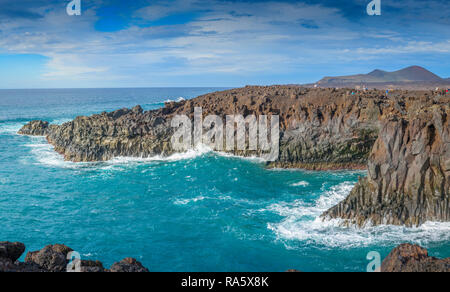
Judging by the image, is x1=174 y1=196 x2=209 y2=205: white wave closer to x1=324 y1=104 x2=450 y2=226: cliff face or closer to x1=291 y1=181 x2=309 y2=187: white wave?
x1=291 y1=181 x2=309 y2=187: white wave

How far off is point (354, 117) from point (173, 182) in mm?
22212

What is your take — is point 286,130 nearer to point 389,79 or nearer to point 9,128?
point 9,128

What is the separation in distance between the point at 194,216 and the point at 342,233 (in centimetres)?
1045

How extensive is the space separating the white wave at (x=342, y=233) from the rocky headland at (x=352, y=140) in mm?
612

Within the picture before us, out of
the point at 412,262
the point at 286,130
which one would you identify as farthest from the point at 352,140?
the point at 412,262

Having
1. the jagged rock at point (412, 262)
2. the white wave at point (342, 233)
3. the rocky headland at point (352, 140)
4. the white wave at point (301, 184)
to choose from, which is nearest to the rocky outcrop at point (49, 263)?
the jagged rock at point (412, 262)

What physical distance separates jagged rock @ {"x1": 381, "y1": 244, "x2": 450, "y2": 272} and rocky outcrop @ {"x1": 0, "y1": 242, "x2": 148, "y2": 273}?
8.46 m

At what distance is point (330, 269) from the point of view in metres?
17.0

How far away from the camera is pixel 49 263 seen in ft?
37.3

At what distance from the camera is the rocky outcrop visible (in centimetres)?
1043

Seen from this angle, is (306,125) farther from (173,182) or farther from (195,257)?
(195,257)

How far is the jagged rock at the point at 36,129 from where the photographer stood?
6581 cm

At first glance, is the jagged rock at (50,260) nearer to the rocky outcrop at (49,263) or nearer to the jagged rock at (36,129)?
the rocky outcrop at (49,263)
